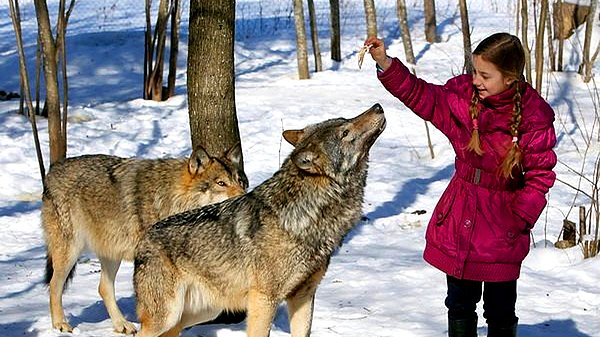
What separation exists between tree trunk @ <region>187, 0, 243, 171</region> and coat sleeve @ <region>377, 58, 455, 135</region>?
6.99 ft

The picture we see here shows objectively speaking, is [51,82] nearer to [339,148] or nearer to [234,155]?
[234,155]

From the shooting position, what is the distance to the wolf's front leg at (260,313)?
15.0 feet

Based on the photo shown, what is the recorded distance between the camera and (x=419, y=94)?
13.6 feet

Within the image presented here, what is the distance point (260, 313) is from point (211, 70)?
6.84ft

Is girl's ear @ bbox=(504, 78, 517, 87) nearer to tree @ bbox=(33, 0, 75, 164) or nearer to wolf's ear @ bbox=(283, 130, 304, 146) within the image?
wolf's ear @ bbox=(283, 130, 304, 146)

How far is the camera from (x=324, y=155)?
179 inches

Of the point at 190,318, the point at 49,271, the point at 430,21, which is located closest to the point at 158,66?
the point at 430,21

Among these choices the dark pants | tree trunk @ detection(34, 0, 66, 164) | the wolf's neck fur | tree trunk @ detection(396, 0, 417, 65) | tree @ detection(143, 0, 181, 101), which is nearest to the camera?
the dark pants

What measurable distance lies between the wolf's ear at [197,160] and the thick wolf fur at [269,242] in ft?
3.36

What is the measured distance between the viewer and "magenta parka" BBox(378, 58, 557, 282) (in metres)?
3.99

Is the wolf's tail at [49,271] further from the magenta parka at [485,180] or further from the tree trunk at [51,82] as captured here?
the magenta parka at [485,180]

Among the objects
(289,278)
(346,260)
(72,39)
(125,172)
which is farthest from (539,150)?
(72,39)

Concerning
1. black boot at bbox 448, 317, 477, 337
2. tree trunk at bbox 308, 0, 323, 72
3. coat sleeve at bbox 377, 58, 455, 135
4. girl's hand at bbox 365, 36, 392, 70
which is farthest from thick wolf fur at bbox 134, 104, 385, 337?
tree trunk at bbox 308, 0, 323, 72

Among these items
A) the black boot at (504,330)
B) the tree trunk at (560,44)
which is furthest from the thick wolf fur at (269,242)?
the tree trunk at (560,44)
